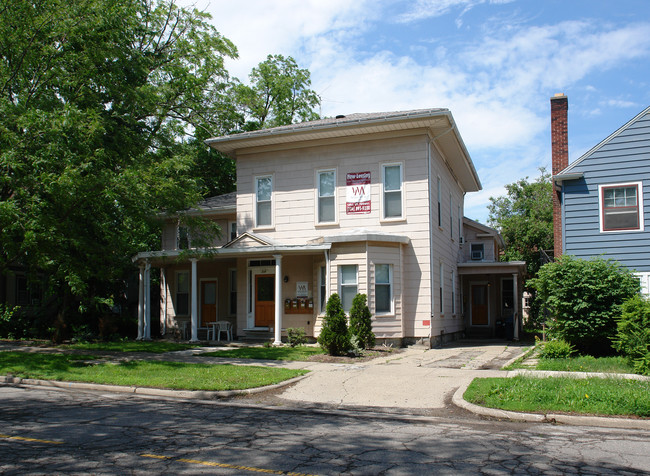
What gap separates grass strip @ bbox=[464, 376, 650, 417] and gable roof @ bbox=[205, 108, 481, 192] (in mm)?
9696

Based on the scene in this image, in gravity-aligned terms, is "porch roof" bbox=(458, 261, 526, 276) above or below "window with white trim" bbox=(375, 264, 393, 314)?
above

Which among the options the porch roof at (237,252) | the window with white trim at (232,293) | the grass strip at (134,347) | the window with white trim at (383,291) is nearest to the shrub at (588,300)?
the window with white trim at (383,291)

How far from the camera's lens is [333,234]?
1883cm

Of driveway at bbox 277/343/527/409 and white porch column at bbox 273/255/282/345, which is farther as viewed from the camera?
white porch column at bbox 273/255/282/345

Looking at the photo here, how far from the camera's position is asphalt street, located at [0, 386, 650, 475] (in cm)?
532

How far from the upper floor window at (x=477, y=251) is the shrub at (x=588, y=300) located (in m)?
14.2

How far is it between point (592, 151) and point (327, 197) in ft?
27.5

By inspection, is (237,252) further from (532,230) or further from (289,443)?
(532,230)

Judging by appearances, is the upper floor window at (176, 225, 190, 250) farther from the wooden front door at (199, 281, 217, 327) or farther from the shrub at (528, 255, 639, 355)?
the shrub at (528, 255, 639, 355)

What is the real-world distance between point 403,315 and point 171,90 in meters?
16.4

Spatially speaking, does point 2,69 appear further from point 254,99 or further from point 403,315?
point 254,99

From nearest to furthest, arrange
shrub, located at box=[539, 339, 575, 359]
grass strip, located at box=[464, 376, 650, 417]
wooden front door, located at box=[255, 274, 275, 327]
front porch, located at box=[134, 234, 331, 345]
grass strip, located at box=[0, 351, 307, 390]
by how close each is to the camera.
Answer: grass strip, located at box=[464, 376, 650, 417]
grass strip, located at box=[0, 351, 307, 390]
shrub, located at box=[539, 339, 575, 359]
front porch, located at box=[134, 234, 331, 345]
wooden front door, located at box=[255, 274, 275, 327]

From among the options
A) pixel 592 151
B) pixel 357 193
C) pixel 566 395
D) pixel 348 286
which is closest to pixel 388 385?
pixel 566 395

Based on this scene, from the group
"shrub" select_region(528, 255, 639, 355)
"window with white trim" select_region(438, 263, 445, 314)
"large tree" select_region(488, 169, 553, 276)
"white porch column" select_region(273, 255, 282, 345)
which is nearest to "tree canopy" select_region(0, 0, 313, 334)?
"white porch column" select_region(273, 255, 282, 345)
